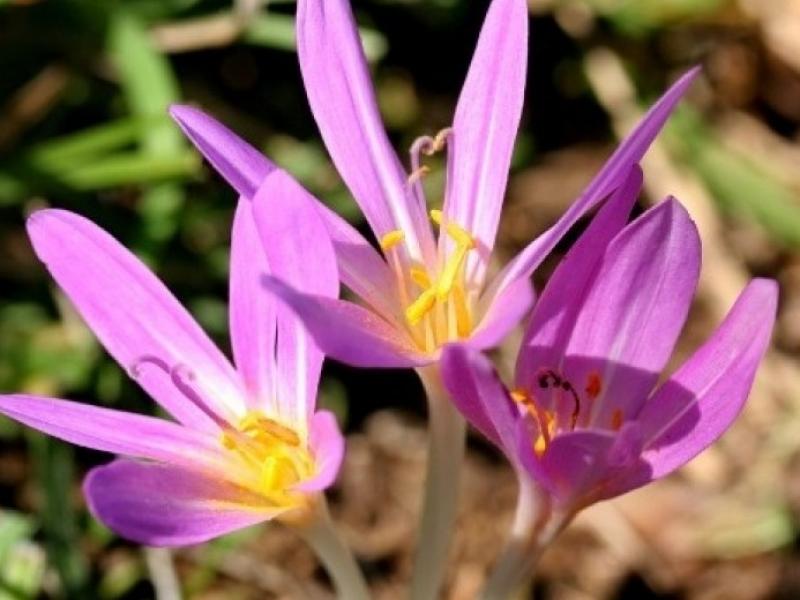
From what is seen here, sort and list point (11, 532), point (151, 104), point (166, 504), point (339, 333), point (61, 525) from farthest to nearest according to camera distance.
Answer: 1. point (151, 104)
2. point (61, 525)
3. point (11, 532)
4. point (166, 504)
5. point (339, 333)

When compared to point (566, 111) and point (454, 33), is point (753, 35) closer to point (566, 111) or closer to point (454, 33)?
point (566, 111)

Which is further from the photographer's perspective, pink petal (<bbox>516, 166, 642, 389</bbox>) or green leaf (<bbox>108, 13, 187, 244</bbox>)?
green leaf (<bbox>108, 13, 187, 244</bbox>)

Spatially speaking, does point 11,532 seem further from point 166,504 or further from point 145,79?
point 145,79

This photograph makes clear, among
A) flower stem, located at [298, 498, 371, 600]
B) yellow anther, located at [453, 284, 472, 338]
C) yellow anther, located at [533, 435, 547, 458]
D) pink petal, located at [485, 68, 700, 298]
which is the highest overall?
pink petal, located at [485, 68, 700, 298]

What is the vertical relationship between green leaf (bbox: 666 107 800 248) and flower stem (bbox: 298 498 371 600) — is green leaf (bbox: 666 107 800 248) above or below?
below

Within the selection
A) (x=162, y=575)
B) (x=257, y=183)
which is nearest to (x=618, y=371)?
(x=257, y=183)

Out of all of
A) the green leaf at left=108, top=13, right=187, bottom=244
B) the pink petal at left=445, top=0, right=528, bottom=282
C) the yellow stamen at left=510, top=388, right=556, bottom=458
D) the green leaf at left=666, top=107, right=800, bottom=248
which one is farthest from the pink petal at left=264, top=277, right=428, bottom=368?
the green leaf at left=666, top=107, right=800, bottom=248

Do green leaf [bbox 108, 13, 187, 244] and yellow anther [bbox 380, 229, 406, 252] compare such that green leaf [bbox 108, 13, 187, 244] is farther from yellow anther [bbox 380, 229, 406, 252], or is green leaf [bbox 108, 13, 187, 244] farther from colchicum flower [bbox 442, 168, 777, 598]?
colchicum flower [bbox 442, 168, 777, 598]
